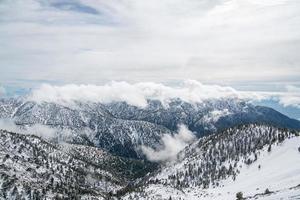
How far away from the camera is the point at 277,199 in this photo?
8444cm

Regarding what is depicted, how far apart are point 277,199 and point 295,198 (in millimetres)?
5737

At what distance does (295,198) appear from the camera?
260 ft

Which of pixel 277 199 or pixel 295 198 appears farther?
pixel 277 199
